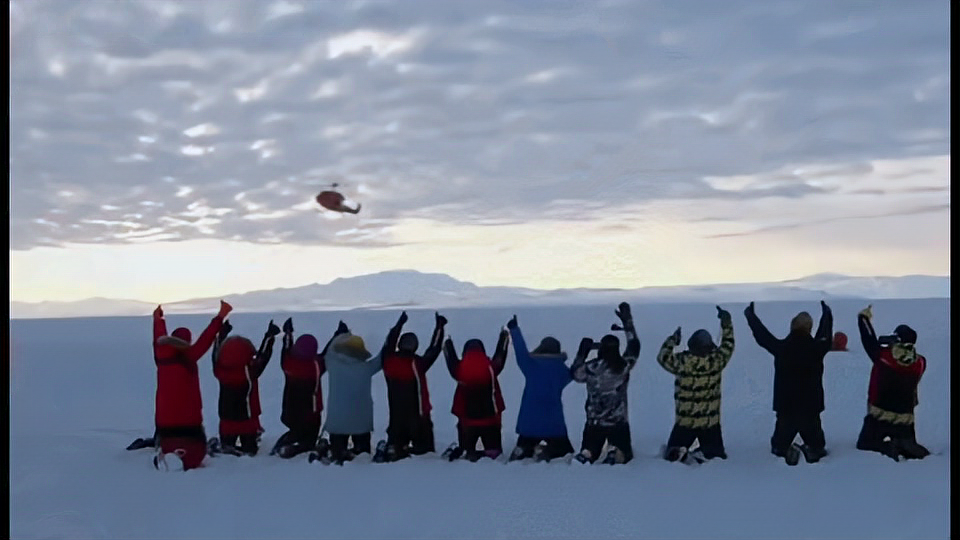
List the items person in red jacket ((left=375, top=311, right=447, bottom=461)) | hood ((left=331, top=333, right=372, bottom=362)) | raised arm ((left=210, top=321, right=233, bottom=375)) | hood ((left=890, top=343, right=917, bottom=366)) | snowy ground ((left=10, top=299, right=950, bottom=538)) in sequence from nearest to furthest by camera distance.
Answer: snowy ground ((left=10, top=299, right=950, bottom=538)) → hood ((left=890, top=343, right=917, bottom=366)) → person in red jacket ((left=375, top=311, right=447, bottom=461)) → hood ((left=331, top=333, right=372, bottom=362)) → raised arm ((left=210, top=321, right=233, bottom=375))

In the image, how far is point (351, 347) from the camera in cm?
773

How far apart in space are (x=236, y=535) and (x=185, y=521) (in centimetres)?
49

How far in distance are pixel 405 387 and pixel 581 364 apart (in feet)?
4.42

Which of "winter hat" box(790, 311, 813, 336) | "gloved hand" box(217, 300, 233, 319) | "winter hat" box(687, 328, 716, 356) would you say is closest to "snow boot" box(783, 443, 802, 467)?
"winter hat" box(790, 311, 813, 336)

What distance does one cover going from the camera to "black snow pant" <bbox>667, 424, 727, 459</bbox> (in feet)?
24.5

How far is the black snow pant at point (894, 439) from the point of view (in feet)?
24.7

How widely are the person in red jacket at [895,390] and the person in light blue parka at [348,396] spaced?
12.4 feet

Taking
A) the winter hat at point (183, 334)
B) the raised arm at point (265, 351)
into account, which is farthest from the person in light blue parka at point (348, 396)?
the winter hat at point (183, 334)

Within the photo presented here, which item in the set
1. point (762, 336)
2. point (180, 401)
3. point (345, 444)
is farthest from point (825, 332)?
point (180, 401)

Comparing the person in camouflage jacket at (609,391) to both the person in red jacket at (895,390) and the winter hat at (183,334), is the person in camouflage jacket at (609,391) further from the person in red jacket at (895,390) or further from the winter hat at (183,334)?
the winter hat at (183,334)

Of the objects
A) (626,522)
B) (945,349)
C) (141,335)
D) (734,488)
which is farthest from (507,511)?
(141,335)

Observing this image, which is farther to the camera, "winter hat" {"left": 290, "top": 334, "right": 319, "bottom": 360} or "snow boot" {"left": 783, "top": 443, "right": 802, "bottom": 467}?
"winter hat" {"left": 290, "top": 334, "right": 319, "bottom": 360}

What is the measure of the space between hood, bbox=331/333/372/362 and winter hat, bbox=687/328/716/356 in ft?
8.10

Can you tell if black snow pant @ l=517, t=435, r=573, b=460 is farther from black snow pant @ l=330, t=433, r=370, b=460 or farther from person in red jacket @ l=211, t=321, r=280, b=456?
person in red jacket @ l=211, t=321, r=280, b=456
